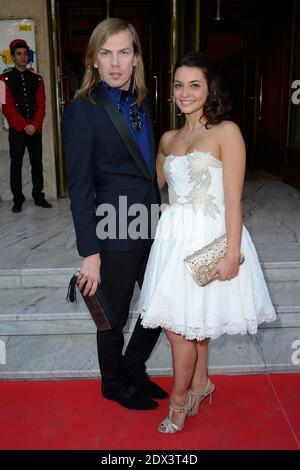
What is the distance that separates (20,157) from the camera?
515cm

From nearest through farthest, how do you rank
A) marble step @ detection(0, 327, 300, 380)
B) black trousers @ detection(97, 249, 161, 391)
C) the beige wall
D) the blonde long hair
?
the blonde long hair, black trousers @ detection(97, 249, 161, 391), marble step @ detection(0, 327, 300, 380), the beige wall

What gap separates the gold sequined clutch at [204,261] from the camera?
1846mm

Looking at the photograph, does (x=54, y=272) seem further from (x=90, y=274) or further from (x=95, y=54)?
(x=95, y=54)

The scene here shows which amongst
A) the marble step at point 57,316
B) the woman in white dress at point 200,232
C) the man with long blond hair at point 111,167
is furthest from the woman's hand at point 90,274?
the marble step at point 57,316

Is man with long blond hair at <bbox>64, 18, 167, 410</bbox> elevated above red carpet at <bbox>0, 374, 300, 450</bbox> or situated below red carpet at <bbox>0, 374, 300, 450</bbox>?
above

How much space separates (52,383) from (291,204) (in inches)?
143

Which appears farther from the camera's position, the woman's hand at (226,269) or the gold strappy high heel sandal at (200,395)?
the gold strappy high heel sandal at (200,395)

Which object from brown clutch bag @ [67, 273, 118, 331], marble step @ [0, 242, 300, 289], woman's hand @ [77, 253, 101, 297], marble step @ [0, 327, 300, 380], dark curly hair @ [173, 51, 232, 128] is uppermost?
dark curly hair @ [173, 51, 232, 128]

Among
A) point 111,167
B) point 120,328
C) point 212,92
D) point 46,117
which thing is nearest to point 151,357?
point 120,328

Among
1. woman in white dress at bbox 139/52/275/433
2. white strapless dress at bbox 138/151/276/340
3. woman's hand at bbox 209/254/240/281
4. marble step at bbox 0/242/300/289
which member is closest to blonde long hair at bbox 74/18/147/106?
woman in white dress at bbox 139/52/275/433

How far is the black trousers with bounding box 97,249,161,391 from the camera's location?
81.2 inches

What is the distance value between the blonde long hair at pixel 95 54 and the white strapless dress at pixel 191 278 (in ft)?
1.08

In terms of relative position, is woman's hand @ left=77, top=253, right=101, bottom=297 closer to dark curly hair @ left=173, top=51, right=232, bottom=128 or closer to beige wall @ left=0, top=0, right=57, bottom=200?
dark curly hair @ left=173, top=51, right=232, bottom=128

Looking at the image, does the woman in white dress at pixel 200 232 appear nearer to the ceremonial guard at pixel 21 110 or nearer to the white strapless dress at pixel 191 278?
the white strapless dress at pixel 191 278
